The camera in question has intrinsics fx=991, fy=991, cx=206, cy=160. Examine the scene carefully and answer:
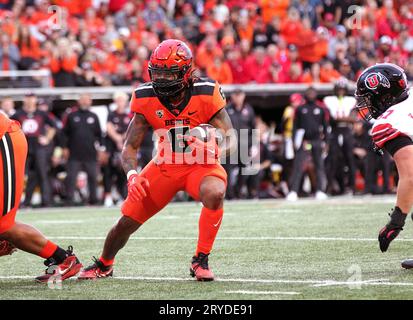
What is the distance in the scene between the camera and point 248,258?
25.4ft

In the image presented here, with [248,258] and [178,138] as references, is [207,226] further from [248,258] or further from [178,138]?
[248,258]

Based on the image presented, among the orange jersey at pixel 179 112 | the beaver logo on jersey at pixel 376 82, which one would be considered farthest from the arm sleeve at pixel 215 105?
the beaver logo on jersey at pixel 376 82

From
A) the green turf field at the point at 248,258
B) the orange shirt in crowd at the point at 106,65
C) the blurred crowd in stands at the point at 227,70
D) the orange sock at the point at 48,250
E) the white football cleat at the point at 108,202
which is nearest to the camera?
the green turf field at the point at 248,258

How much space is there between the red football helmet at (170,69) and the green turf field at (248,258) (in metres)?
1.28

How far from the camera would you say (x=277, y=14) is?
64.8ft

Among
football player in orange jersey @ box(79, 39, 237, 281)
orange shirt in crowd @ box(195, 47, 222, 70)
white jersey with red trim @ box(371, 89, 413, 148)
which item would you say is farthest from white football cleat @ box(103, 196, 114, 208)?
white jersey with red trim @ box(371, 89, 413, 148)

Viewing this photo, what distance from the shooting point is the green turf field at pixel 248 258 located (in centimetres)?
600

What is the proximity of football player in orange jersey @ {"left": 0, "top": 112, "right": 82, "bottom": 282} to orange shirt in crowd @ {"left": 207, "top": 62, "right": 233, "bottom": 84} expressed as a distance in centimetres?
1063

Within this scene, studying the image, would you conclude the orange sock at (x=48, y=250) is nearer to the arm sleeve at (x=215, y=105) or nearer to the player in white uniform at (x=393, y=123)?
the arm sleeve at (x=215, y=105)

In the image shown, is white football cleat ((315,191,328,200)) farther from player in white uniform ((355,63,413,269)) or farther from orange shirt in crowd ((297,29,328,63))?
player in white uniform ((355,63,413,269))

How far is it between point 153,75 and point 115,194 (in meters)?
10.1

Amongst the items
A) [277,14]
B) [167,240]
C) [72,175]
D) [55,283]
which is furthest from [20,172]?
[277,14]

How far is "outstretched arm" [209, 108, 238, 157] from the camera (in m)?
6.67

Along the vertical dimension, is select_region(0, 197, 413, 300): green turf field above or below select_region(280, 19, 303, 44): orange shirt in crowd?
below
